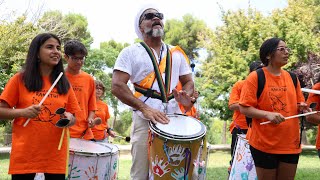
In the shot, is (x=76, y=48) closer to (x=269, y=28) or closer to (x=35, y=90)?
(x=35, y=90)

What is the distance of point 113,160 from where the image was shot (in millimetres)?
5363

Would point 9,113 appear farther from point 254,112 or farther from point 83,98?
point 254,112

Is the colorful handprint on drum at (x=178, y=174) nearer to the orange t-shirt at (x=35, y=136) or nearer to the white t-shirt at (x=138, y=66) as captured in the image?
the white t-shirt at (x=138, y=66)

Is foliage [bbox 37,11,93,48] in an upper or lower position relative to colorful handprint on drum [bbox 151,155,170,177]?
upper

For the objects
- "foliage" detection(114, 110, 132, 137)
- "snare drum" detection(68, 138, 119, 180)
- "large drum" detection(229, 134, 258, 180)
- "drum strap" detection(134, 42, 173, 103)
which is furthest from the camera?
"foliage" detection(114, 110, 132, 137)

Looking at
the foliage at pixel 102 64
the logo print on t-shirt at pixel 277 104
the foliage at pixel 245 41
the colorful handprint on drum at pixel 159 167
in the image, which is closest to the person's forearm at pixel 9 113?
the colorful handprint on drum at pixel 159 167

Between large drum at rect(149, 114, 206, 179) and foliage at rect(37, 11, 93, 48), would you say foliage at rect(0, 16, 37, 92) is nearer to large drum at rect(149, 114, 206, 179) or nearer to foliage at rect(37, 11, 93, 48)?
foliage at rect(37, 11, 93, 48)

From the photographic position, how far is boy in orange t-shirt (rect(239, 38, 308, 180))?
4.49m

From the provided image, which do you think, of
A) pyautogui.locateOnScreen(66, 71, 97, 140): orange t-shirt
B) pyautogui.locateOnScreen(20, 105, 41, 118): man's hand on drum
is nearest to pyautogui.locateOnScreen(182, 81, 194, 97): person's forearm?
pyautogui.locateOnScreen(20, 105, 41, 118): man's hand on drum

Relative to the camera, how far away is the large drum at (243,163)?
578cm

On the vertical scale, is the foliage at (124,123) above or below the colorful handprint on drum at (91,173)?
below

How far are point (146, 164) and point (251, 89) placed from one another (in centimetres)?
130

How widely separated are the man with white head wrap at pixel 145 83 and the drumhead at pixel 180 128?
0.07 m

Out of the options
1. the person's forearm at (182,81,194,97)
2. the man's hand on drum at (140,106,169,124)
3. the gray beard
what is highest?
the gray beard
